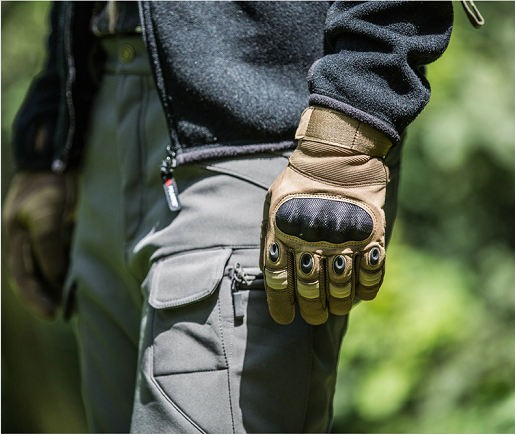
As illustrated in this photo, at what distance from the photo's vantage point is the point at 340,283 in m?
0.94

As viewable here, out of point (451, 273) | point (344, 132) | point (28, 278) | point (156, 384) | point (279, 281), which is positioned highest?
point (344, 132)

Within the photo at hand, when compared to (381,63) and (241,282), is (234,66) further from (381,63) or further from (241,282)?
(241,282)

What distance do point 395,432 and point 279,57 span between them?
1698mm

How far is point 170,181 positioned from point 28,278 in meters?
0.88

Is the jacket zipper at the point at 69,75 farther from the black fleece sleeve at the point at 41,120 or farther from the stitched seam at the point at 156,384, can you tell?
the stitched seam at the point at 156,384

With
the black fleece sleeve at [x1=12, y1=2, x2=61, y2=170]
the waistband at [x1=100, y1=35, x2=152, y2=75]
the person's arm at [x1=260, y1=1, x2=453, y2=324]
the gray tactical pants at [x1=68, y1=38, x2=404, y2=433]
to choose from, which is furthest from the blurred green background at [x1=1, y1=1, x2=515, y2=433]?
the black fleece sleeve at [x1=12, y1=2, x2=61, y2=170]

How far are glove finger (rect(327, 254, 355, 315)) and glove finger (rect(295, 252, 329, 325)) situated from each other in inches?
0.5

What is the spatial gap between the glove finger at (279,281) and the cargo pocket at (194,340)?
0.11 metres

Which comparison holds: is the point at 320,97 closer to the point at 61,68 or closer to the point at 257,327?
the point at 257,327

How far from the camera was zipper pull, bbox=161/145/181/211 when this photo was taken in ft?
3.67

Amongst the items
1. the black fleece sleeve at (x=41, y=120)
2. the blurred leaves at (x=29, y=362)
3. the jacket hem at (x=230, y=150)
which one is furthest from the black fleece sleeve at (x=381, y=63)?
the blurred leaves at (x=29, y=362)

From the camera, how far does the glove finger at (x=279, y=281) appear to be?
0.94 metres

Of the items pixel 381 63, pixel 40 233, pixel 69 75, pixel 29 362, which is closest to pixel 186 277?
pixel 381 63

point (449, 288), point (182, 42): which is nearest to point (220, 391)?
point (182, 42)
